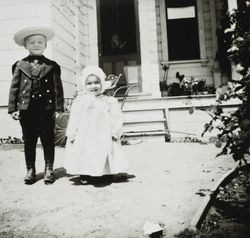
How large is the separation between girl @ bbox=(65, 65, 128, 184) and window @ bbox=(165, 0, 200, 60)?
5733 millimetres

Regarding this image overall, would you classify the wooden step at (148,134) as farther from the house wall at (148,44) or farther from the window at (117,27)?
the window at (117,27)

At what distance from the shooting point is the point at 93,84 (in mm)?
3947

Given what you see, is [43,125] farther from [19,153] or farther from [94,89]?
[19,153]

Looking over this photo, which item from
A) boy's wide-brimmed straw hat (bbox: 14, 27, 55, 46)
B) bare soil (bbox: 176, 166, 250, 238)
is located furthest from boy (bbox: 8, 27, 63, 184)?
bare soil (bbox: 176, 166, 250, 238)

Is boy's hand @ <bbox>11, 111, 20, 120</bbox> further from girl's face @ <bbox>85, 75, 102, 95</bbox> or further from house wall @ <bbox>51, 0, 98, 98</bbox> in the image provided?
house wall @ <bbox>51, 0, 98, 98</bbox>

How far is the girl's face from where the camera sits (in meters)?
3.94

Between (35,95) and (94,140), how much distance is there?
2.96ft

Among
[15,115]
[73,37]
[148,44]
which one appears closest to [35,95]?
[15,115]

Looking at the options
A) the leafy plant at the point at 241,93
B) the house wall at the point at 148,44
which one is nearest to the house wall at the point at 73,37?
the house wall at the point at 148,44

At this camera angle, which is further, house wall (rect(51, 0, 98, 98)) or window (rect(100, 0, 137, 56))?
window (rect(100, 0, 137, 56))

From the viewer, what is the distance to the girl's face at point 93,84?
394cm

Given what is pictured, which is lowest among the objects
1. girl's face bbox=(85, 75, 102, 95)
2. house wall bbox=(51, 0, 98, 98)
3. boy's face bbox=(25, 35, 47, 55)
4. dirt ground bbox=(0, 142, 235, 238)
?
dirt ground bbox=(0, 142, 235, 238)

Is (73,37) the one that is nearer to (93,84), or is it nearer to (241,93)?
(93,84)

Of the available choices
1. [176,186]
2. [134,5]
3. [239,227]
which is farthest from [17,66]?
[134,5]
